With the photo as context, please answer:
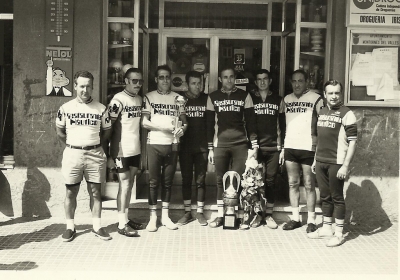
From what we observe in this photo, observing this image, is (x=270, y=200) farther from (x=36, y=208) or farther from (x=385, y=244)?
(x=36, y=208)

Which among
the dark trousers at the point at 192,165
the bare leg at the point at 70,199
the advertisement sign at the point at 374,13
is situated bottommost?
the bare leg at the point at 70,199

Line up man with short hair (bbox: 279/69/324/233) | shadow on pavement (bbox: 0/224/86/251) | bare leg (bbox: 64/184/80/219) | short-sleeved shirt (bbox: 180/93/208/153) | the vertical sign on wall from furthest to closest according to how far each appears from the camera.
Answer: the vertical sign on wall < short-sleeved shirt (bbox: 180/93/208/153) < man with short hair (bbox: 279/69/324/233) < bare leg (bbox: 64/184/80/219) < shadow on pavement (bbox: 0/224/86/251)

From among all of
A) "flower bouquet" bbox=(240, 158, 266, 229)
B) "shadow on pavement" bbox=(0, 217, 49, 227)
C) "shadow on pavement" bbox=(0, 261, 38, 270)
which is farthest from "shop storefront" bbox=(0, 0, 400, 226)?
"shadow on pavement" bbox=(0, 261, 38, 270)

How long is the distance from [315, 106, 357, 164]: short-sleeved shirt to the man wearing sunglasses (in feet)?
7.56

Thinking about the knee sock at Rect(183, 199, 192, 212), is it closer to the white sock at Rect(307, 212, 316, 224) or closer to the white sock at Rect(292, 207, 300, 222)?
the white sock at Rect(292, 207, 300, 222)

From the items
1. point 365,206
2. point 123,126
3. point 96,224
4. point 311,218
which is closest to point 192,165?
point 123,126

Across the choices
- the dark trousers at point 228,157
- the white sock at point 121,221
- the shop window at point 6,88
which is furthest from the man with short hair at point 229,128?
the shop window at point 6,88

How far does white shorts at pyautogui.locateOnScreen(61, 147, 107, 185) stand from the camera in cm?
593

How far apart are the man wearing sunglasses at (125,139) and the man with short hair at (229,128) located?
3.26 ft

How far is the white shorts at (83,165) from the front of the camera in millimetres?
5934

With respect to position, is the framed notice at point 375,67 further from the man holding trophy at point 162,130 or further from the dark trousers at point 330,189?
the man holding trophy at point 162,130

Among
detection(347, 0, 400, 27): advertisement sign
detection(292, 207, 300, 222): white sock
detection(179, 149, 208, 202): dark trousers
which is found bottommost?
detection(292, 207, 300, 222): white sock

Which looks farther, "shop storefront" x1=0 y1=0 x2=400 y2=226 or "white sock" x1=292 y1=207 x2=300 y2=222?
"shop storefront" x1=0 y1=0 x2=400 y2=226

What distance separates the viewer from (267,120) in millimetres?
6582
